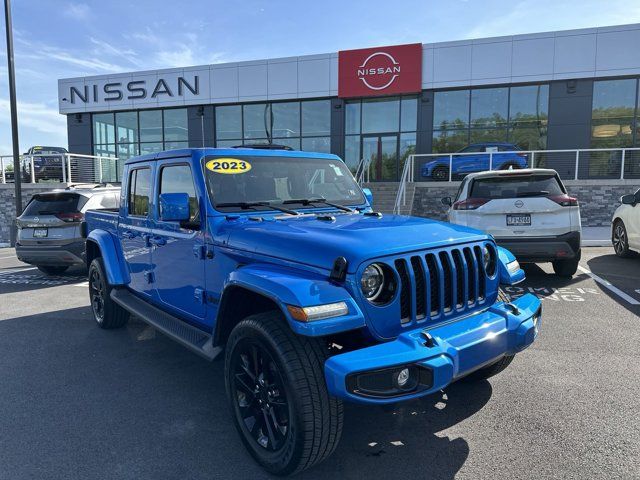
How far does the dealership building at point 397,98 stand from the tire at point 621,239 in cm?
1022

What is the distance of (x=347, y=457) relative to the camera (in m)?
2.76

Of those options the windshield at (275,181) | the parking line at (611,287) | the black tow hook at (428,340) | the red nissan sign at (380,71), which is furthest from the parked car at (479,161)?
the black tow hook at (428,340)

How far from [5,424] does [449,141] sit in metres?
19.0

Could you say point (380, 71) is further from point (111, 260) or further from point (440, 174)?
point (111, 260)

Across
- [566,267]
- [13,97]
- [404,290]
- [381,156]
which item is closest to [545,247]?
[566,267]

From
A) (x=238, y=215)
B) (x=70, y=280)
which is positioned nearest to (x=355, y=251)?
(x=238, y=215)

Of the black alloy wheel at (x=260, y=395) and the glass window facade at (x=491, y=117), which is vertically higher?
the glass window facade at (x=491, y=117)

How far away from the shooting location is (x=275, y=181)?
3842 mm

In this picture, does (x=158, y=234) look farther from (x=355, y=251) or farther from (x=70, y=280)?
(x=70, y=280)

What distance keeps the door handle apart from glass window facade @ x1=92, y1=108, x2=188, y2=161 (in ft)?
65.6

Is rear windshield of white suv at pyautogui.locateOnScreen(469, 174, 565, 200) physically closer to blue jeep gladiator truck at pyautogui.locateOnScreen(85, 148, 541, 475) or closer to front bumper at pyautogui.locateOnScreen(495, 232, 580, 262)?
front bumper at pyautogui.locateOnScreen(495, 232, 580, 262)

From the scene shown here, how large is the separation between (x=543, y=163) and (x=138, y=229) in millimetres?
16983

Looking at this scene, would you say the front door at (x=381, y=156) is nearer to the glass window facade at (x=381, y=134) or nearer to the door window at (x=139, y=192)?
the glass window facade at (x=381, y=134)

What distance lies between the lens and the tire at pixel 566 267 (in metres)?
7.35
